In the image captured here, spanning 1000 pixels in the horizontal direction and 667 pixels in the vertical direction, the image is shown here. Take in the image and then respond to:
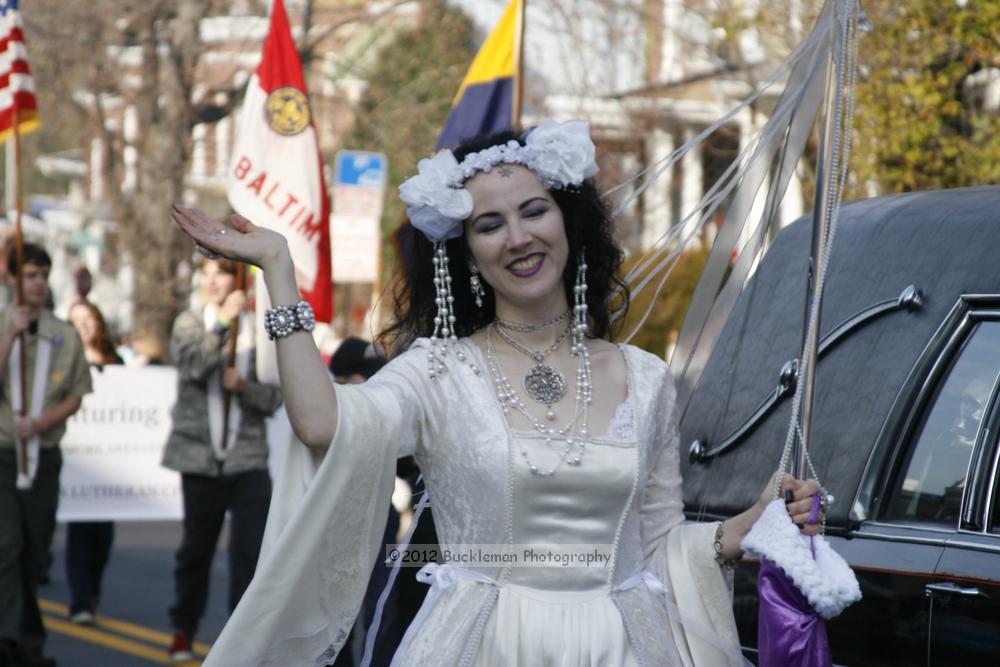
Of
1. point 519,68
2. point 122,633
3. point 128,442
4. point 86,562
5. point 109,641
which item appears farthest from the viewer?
point 128,442

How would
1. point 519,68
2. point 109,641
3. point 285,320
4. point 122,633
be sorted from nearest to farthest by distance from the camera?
point 285,320 → point 519,68 → point 109,641 → point 122,633

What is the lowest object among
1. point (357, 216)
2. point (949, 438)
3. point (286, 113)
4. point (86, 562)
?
point (86, 562)

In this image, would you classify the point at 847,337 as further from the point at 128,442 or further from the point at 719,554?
the point at 128,442

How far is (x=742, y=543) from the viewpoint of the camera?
3.21 meters

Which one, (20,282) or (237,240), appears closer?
(237,240)

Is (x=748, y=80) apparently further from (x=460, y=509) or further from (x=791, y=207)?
(x=460, y=509)

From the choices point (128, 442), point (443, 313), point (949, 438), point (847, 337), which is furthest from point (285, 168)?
point (949, 438)

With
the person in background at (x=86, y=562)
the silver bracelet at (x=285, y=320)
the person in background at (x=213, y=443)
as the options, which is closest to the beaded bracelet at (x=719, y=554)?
the silver bracelet at (x=285, y=320)

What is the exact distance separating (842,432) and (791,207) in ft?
42.6

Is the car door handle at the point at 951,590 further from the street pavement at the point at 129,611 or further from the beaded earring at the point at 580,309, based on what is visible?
the street pavement at the point at 129,611

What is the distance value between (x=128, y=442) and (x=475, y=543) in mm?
8191

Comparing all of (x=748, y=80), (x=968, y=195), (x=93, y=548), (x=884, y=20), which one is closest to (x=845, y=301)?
(x=968, y=195)

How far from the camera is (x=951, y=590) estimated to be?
125 inches

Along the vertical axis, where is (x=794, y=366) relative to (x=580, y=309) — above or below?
below
